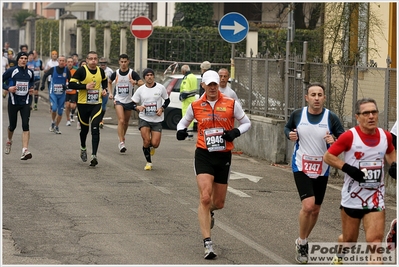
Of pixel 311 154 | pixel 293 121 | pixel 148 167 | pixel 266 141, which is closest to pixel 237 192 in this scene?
pixel 148 167

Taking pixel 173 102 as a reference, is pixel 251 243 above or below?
below

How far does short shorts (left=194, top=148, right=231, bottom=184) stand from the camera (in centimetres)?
996

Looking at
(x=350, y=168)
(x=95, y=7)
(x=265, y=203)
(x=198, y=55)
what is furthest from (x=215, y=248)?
(x=95, y=7)

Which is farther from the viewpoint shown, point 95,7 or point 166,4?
point 95,7

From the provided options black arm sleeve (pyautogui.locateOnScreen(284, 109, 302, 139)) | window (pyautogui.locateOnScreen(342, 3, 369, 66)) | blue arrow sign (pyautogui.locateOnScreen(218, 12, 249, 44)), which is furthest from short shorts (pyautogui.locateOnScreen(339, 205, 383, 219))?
blue arrow sign (pyautogui.locateOnScreen(218, 12, 249, 44))

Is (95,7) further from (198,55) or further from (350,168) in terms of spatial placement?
(350,168)

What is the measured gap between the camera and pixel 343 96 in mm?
16562

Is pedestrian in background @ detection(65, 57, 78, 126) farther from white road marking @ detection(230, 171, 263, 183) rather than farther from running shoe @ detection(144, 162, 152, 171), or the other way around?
white road marking @ detection(230, 171, 263, 183)

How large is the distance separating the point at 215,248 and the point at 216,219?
1.77 metres

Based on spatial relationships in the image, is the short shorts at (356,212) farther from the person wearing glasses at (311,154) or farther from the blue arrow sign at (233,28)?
the blue arrow sign at (233,28)

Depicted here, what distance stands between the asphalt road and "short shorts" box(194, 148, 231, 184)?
71 centimetres

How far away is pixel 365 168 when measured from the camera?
27.1 ft

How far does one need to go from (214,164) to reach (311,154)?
110 cm

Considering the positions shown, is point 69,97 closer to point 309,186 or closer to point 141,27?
point 141,27
